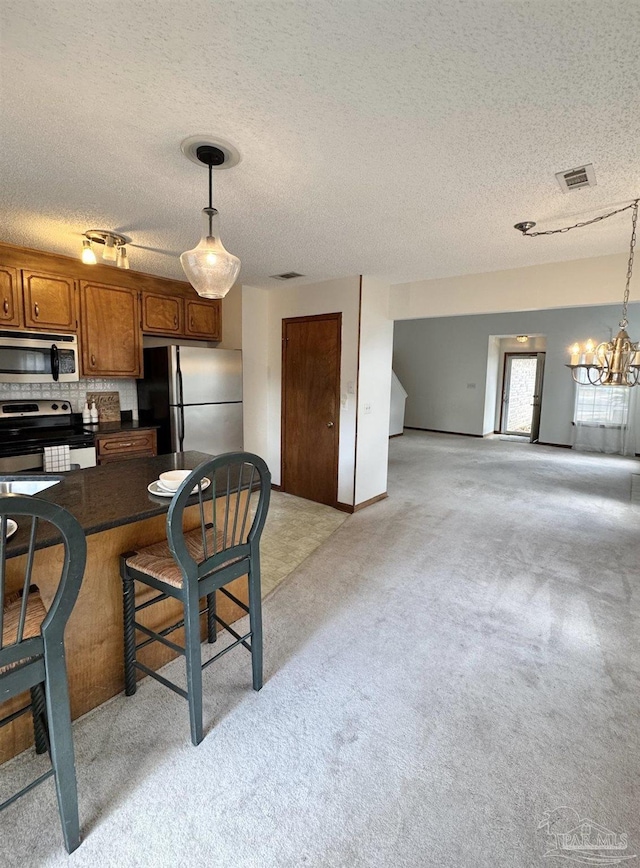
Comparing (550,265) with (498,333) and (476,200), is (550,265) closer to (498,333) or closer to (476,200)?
(476,200)

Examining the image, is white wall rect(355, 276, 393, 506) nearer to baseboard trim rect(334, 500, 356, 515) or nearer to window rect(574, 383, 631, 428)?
baseboard trim rect(334, 500, 356, 515)

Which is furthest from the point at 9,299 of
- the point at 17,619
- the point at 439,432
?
the point at 439,432

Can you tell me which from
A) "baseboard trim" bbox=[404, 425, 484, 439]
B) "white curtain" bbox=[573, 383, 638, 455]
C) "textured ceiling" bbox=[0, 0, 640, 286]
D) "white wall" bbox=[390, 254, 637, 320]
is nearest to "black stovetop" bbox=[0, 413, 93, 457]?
"textured ceiling" bbox=[0, 0, 640, 286]

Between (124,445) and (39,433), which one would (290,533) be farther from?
(39,433)

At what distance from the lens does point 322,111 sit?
153cm

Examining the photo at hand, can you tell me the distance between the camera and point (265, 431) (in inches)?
201

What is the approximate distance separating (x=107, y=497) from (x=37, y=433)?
7.76 feet

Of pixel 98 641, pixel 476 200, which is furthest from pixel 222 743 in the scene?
pixel 476 200

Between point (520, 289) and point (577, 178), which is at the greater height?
point (577, 178)

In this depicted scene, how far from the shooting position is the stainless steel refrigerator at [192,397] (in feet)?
12.9

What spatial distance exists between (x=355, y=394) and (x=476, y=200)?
7.16 ft

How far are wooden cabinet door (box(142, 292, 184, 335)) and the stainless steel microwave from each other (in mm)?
737

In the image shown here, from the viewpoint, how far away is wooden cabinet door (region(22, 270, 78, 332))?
3318 mm

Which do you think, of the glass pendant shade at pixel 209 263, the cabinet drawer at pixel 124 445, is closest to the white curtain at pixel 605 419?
the cabinet drawer at pixel 124 445
